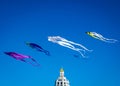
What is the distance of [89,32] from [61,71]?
52.1 m

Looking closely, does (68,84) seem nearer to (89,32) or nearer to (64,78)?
(64,78)

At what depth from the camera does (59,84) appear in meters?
129

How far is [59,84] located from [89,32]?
55.2m

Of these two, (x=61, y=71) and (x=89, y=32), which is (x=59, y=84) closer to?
(x=61, y=71)

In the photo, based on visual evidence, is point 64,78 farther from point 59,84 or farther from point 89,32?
point 89,32

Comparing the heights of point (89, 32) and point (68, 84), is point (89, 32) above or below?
below

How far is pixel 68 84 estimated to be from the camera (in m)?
130

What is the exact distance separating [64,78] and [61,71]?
3.57 meters

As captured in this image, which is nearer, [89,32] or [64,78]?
[89,32]

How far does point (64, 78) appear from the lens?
12938cm

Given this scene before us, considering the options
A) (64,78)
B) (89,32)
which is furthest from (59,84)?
(89,32)

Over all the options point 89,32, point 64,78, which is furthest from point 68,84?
point 89,32

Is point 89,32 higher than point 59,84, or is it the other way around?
point 59,84

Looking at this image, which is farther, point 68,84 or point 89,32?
→ point 68,84
